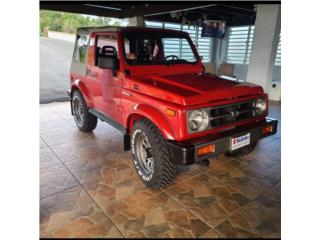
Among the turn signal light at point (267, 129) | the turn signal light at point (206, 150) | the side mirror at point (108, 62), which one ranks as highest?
the side mirror at point (108, 62)

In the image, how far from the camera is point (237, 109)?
8.61 ft

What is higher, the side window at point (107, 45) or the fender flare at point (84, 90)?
the side window at point (107, 45)

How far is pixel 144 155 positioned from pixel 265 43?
17.1 feet

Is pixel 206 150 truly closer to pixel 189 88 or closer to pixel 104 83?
pixel 189 88

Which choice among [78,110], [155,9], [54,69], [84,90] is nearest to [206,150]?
[84,90]

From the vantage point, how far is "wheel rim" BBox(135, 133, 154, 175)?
2.80 meters

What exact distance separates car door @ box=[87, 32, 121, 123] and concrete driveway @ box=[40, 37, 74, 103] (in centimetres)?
408

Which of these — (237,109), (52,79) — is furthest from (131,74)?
(52,79)

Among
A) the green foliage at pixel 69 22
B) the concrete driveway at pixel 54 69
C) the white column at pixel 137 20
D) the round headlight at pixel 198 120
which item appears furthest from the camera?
the green foliage at pixel 69 22

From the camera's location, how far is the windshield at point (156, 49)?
3213mm

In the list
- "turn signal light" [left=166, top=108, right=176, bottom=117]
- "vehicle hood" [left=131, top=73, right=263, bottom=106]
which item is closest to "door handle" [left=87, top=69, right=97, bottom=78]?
"vehicle hood" [left=131, top=73, right=263, bottom=106]

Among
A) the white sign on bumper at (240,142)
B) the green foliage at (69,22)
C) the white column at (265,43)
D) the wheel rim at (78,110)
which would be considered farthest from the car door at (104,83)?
the green foliage at (69,22)

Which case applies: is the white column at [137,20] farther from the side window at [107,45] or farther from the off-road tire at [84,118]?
the side window at [107,45]

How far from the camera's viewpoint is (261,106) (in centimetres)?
286
